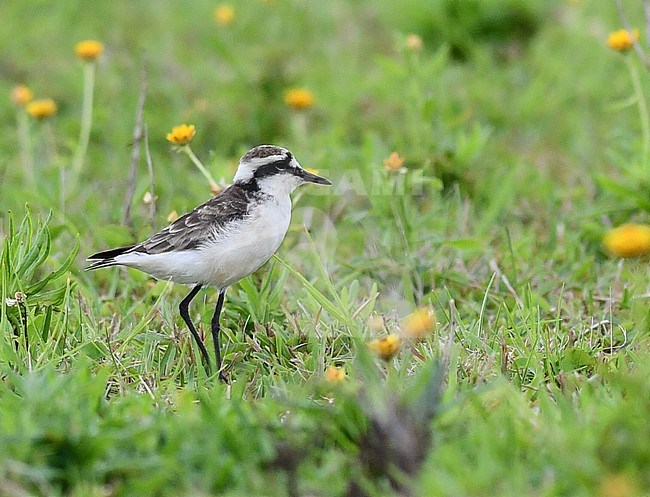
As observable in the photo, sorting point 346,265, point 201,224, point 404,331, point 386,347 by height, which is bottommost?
point 346,265

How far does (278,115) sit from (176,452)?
4598 millimetres

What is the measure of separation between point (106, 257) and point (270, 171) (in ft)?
2.66

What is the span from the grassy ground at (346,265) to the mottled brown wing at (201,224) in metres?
0.37

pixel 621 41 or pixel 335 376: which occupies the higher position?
pixel 621 41

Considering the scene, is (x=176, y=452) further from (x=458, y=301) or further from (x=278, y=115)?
(x=278, y=115)

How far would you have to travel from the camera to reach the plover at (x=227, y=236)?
399 cm

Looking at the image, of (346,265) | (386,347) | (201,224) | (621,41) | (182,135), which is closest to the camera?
(386,347)

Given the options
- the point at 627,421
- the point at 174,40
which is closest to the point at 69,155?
the point at 174,40

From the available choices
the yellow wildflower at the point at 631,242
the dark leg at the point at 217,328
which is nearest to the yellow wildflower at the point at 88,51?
the dark leg at the point at 217,328

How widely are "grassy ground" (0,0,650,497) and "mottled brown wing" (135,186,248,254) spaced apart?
14.4 inches

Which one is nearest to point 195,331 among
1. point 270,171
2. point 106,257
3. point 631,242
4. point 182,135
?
point 106,257

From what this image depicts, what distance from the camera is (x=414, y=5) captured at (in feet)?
26.3

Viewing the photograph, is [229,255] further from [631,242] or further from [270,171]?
[631,242]

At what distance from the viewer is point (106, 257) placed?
14.1 ft
